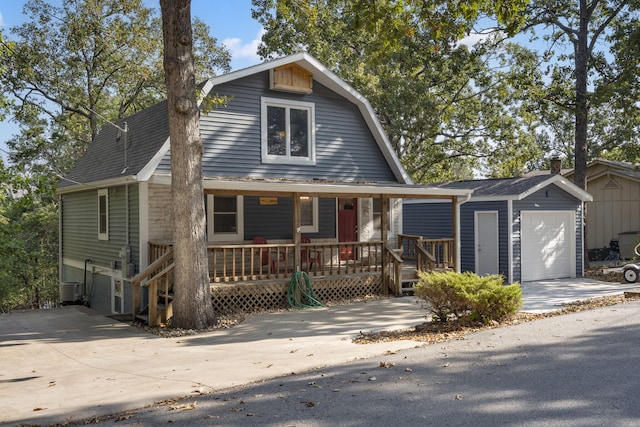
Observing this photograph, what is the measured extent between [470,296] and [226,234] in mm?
7258

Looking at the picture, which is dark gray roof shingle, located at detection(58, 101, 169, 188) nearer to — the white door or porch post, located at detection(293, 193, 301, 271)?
porch post, located at detection(293, 193, 301, 271)

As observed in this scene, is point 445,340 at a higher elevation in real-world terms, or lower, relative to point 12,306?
higher

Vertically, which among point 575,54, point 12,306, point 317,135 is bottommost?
point 12,306

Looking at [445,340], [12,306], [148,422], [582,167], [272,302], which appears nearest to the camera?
[148,422]

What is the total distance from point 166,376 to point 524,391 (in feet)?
13.8

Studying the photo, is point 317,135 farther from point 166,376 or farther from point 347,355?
point 166,376

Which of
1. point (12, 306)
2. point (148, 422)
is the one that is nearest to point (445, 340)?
point (148, 422)

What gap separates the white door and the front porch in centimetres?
204

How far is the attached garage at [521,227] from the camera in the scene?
17125 mm

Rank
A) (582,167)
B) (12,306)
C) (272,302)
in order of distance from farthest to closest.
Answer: (12,306) → (582,167) → (272,302)

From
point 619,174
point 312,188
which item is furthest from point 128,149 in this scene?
point 619,174

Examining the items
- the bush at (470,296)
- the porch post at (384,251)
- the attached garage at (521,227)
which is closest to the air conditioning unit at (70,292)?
the porch post at (384,251)

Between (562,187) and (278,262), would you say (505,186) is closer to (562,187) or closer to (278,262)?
(562,187)

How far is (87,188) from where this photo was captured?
16266mm
